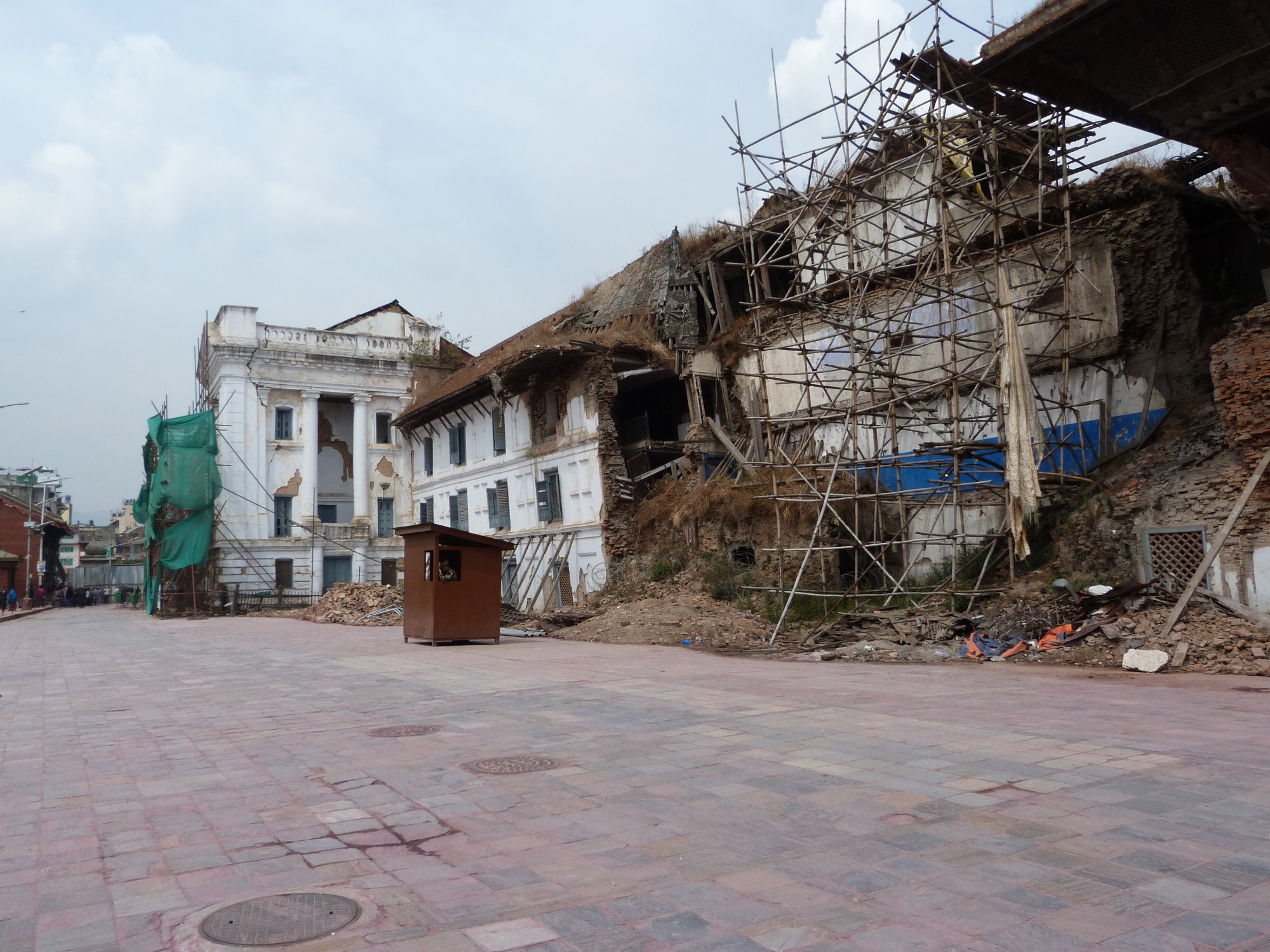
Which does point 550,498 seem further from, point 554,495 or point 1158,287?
point 1158,287

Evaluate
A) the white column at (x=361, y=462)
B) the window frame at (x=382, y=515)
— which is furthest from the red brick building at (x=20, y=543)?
the window frame at (x=382, y=515)

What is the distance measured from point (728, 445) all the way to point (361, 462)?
23.7 m

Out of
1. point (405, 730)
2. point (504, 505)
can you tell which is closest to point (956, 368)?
point (405, 730)

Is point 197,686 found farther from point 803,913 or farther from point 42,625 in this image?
point 42,625

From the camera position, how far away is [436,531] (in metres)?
17.8

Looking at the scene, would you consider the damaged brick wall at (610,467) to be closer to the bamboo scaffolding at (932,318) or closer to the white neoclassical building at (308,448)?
the bamboo scaffolding at (932,318)

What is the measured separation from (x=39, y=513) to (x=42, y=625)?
30.3 meters

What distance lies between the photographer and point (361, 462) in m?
42.2

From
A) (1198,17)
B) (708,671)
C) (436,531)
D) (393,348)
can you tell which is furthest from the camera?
(393,348)

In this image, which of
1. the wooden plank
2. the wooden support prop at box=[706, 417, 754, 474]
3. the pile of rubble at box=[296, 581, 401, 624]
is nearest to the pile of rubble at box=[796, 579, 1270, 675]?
the wooden support prop at box=[706, 417, 754, 474]

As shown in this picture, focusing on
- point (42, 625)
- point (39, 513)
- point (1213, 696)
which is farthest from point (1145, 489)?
point (39, 513)

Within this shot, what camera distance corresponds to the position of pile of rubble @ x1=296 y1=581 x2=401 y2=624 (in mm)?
27812

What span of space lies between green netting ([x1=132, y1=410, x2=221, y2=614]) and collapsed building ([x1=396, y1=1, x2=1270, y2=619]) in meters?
17.9

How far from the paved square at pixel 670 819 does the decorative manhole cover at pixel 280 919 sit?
0.10m
